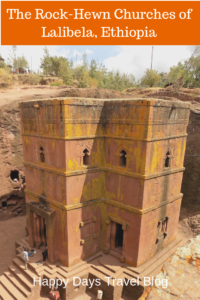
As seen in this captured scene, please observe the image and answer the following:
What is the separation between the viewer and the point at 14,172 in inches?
664

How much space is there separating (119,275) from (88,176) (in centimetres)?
438

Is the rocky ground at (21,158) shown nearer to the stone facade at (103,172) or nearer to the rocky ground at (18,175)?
the rocky ground at (18,175)

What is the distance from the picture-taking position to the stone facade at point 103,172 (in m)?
8.17

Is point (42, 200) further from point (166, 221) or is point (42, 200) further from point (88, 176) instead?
point (166, 221)

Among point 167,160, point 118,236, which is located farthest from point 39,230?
point 167,160

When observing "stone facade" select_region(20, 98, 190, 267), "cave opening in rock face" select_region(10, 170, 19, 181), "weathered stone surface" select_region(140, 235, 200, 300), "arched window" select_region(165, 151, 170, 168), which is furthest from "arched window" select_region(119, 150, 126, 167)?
"cave opening in rock face" select_region(10, 170, 19, 181)

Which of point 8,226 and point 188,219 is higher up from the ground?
point 188,219

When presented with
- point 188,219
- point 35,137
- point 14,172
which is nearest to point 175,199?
point 188,219

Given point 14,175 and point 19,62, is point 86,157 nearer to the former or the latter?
point 14,175

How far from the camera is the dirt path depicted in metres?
10.7

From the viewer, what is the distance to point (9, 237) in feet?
42.6

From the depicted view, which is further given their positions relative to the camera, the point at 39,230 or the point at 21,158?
the point at 21,158

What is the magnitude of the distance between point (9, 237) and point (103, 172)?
326 inches

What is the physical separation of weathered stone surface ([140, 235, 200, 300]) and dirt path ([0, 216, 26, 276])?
10.0 meters
